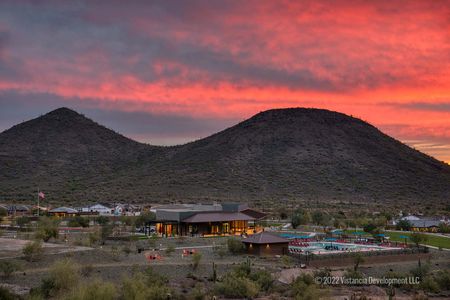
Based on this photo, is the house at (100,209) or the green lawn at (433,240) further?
the house at (100,209)

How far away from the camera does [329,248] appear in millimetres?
52281

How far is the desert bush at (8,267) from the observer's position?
1417 inches

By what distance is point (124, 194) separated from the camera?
121562 mm

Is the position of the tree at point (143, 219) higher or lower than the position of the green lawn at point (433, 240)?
higher

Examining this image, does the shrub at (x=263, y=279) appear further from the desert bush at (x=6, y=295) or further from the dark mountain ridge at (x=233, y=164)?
the dark mountain ridge at (x=233, y=164)

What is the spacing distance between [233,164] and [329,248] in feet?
290

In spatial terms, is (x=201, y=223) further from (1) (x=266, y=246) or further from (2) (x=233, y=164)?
(2) (x=233, y=164)

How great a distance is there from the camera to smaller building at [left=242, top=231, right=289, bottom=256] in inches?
1933

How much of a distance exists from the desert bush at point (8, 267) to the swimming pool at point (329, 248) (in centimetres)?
2154

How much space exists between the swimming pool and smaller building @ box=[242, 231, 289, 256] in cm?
114

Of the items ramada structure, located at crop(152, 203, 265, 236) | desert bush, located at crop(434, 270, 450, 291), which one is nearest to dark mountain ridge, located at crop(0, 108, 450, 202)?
ramada structure, located at crop(152, 203, 265, 236)

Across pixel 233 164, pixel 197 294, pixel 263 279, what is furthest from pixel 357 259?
pixel 233 164

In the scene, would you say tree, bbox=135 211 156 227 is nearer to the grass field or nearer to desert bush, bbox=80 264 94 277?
the grass field

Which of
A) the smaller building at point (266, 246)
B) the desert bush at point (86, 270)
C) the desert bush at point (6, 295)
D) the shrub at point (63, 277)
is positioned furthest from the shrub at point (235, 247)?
the desert bush at point (6, 295)
